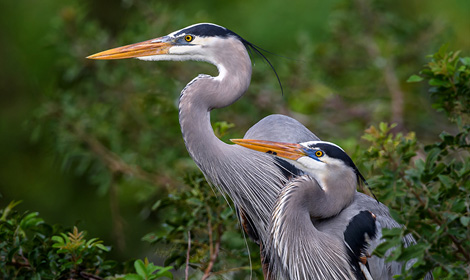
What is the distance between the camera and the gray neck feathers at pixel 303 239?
9.65 feet

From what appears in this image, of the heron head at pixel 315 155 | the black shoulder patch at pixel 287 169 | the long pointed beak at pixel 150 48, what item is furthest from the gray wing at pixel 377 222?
the long pointed beak at pixel 150 48

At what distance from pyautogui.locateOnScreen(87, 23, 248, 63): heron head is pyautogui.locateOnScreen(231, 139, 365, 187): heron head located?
0.53 m

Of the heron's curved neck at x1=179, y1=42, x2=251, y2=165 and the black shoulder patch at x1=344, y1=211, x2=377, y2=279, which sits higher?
the heron's curved neck at x1=179, y1=42, x2=251, y2=165

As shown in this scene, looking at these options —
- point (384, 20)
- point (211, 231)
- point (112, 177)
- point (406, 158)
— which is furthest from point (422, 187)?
point (384, 20)

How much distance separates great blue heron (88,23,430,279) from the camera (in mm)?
3170

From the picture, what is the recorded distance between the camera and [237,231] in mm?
3645

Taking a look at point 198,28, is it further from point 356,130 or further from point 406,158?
point 356,130

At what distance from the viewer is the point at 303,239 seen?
9.88ft

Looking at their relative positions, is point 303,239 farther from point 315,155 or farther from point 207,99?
point 207,99

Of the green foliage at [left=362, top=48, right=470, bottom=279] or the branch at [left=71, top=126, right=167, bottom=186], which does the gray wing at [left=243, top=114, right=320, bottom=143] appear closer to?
the green foliage at [left=362, top=48, right=470, bottom=279]

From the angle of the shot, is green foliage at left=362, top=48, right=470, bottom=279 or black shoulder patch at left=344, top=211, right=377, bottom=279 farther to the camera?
black shoulder patch at left=344, top=211, right=377, bottom=279

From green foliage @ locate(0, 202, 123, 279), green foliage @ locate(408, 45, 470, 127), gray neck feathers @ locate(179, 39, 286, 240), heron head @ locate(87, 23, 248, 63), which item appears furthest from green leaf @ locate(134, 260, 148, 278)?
green foliage @ locate(408, 45, 470, 127)

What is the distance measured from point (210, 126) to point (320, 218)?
0.64 meters

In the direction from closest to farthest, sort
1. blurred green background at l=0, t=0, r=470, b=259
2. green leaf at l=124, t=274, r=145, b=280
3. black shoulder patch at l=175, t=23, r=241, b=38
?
green leaf at l=124, t=274, r=145, b=280
black shoulder patch at l=175, t=23, r=241, b=38
blurred green background at l=0, t=0, r=470, b=259
